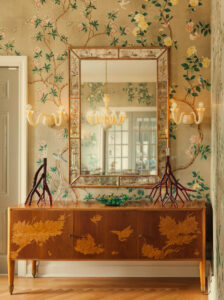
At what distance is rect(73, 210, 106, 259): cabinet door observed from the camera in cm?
305

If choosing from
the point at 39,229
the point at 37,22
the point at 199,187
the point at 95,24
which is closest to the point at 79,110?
the point at 95,24

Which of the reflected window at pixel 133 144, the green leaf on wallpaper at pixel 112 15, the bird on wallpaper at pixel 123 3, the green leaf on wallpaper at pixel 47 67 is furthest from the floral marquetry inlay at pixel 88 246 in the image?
the bird on wallpaper at pixel 123 3

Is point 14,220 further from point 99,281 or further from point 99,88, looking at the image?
point 99,88

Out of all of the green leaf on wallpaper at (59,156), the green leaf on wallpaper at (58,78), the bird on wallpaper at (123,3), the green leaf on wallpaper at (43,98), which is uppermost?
the bird on wallpaper at (123,3)

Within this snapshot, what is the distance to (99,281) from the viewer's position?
3.37 metres

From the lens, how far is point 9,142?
360 cm

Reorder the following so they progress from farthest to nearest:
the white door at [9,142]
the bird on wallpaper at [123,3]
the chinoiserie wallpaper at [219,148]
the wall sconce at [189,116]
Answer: the white door at [9,142] → the bird on wallpaper at [123,3] → the wall sconce at [189,116] → the chinoiserie wallpaper at [219,148]

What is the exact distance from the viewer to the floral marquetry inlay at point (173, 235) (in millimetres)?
3039

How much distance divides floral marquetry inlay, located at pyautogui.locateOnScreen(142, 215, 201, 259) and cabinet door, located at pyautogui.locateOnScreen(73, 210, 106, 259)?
0.36m

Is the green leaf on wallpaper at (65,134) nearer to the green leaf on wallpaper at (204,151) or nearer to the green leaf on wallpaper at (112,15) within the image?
the green leaf on wallpaper at (112,15)

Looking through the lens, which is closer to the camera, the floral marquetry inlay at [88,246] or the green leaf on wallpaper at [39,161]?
the floral marquetry inlay at [88,246]

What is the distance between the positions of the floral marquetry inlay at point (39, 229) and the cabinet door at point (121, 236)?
40cm

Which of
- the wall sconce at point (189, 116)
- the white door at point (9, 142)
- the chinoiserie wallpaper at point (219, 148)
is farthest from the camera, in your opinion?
the white door at point (9, 142)

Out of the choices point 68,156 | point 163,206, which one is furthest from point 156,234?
point 68,156
